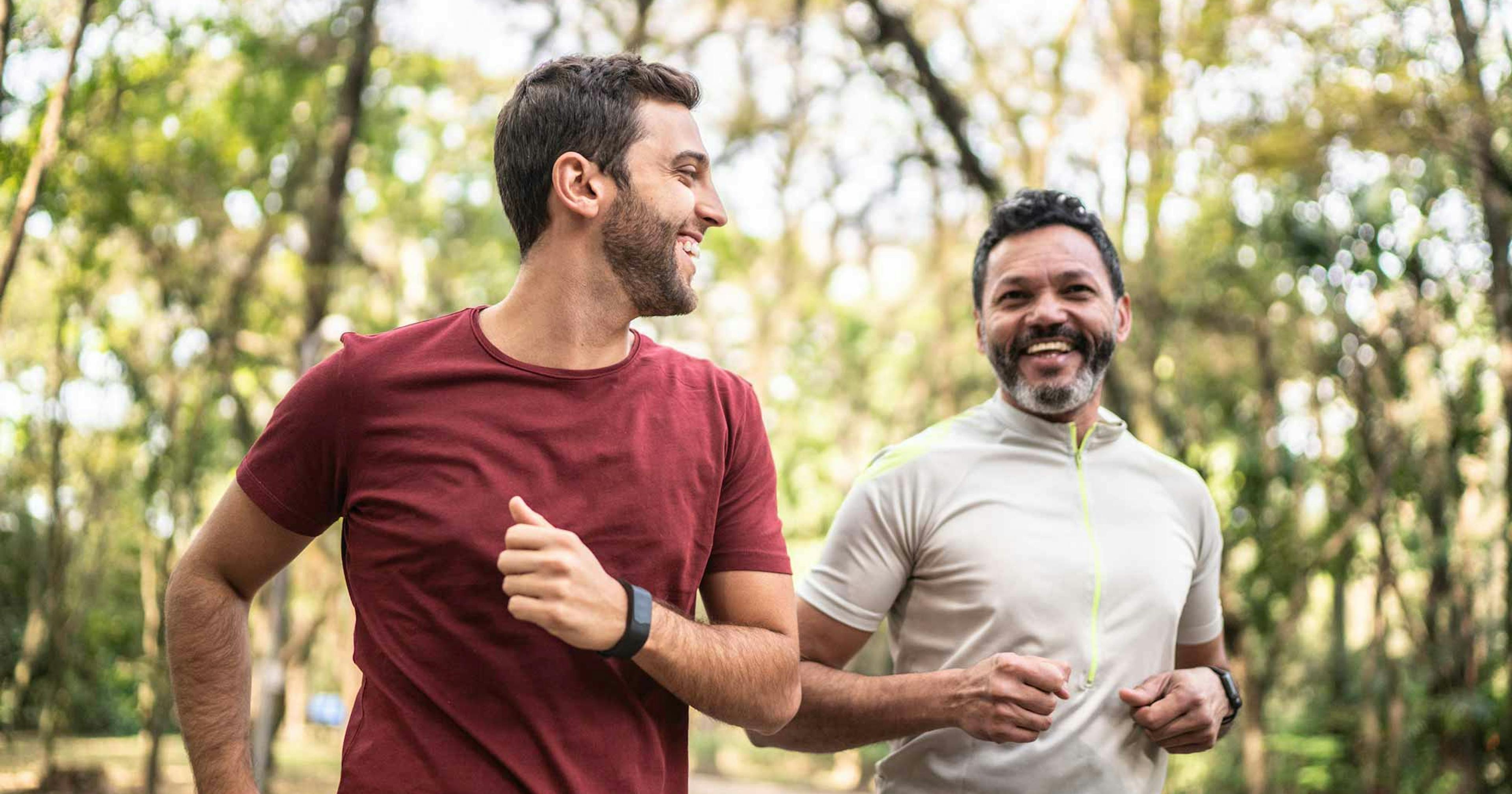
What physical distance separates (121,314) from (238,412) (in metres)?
2.88

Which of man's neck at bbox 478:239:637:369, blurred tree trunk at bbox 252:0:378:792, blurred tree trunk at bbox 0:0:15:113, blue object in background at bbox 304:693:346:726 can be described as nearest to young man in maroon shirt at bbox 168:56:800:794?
man's neck at bbox 478:239:637:369

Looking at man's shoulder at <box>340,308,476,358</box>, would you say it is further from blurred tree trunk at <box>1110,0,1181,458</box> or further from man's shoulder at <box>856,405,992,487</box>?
blurred tree trunk at <box>1110,0,1181,458</box>

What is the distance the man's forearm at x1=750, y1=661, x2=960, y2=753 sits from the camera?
2.88 m

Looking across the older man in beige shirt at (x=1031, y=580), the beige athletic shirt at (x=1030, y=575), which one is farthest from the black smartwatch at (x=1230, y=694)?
the beige athletic shirt at (x=1030, y=575)

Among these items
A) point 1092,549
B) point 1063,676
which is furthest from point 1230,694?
point 1063,676

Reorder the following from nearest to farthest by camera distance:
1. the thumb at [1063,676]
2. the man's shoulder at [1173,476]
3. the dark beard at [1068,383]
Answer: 1. the thumb at [1063,676]
2. the dark beard at [1068,383]
3. the man's shoulder at [1173,476]

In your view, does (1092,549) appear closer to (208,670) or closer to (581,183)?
(581,183)

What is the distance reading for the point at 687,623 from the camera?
6.93ft

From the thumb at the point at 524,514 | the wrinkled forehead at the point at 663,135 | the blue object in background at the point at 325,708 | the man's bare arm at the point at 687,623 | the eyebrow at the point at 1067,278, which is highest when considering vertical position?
the wrinkled forehead at the point at 663,135

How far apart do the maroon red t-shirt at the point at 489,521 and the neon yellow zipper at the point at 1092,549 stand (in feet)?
3.07

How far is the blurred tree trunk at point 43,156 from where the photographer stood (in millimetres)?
6852

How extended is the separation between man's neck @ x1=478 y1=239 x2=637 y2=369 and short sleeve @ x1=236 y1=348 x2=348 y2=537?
10.9 inches

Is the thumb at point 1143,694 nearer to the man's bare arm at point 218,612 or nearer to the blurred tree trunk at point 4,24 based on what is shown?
the man's bare arm at point 218,612

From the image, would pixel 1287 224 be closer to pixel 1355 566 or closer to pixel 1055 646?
pixel 1355 566
